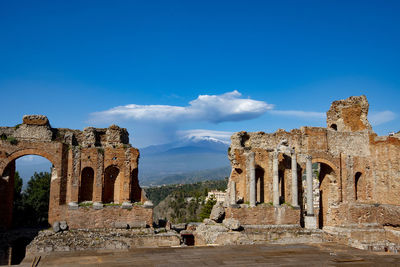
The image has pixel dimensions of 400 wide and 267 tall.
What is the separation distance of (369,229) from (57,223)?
18950 mm

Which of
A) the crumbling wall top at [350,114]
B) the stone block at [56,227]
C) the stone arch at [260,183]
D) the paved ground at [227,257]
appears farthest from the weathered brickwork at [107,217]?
the crumbling wall top at [350,114]

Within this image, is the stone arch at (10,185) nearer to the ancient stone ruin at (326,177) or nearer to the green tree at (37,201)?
the ancient stone ruin at (326,177)

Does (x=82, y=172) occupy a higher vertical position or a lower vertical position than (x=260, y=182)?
higher

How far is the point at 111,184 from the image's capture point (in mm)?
23844

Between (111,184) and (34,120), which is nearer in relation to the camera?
(34,120)

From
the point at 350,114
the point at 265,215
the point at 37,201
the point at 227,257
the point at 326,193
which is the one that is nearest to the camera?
the point at 227,257

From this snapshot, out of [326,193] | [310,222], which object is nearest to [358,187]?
[326,193]

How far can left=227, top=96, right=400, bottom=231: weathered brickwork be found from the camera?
23453 mm

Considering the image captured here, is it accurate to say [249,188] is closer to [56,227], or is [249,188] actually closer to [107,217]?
[107,217]

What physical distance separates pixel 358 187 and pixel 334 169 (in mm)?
2814

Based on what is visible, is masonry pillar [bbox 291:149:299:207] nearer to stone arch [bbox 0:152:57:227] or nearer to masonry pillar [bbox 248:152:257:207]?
masonry pillar [bbox 248:152:257:207]

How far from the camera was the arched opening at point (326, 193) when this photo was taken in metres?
25.4

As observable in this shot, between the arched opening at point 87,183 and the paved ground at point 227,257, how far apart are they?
25.8 ft

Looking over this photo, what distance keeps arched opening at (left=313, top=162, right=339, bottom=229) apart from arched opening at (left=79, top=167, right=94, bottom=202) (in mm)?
16260
